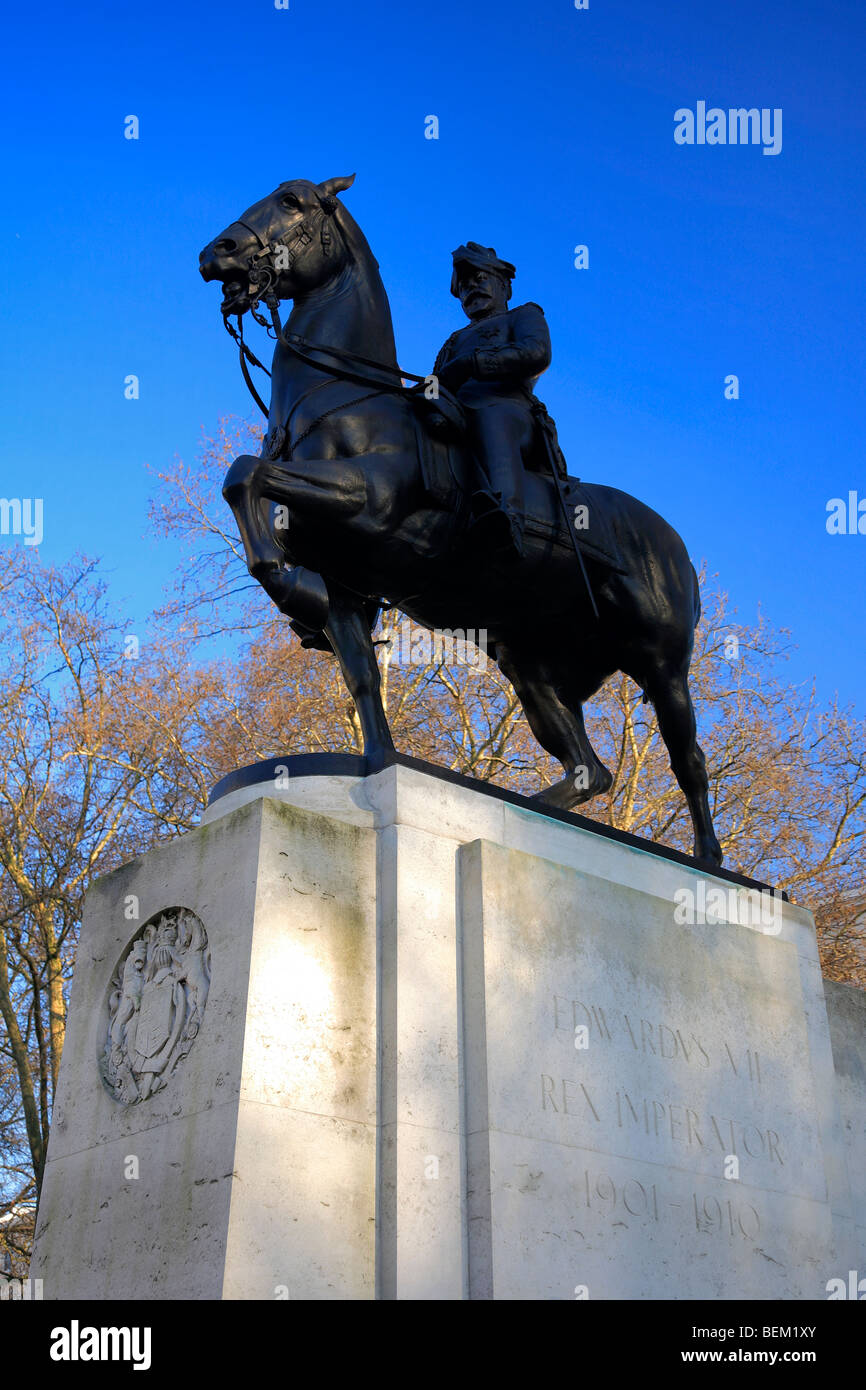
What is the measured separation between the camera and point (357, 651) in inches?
277

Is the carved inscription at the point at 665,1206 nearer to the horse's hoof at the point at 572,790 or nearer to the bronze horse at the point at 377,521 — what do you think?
the bronze horse at the point at 377,521

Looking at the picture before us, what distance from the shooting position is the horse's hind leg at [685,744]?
8.14 m

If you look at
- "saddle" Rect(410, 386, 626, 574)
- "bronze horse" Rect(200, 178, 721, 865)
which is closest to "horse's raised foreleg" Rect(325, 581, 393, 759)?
"bronze horse" Rect(200, 178, 721, 865)

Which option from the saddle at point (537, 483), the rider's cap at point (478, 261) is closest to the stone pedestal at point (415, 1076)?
the saddle at point (537, 483)

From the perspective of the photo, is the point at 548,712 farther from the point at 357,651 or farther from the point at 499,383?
the point at 499,383

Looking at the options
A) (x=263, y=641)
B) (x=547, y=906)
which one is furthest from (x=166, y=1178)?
(x=263, y=641)

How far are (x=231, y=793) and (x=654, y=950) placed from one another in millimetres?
2044

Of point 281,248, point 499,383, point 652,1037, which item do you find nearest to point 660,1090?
point 652,1037

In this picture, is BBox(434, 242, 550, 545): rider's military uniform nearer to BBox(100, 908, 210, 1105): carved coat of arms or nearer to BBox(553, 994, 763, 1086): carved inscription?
BBox(553, 994, 763, 1086): carved inscription

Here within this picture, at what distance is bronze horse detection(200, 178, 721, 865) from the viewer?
6.65 m

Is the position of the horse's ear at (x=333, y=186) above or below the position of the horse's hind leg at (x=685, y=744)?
above

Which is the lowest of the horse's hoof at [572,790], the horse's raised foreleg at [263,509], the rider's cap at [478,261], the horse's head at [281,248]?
the horse's hoof at [572,790]

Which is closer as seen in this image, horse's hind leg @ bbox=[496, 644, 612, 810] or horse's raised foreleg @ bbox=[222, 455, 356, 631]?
horse's raised foreleg @ bbox=[222, 455, 356, 631]

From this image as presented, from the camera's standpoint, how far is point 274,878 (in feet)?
18.5
